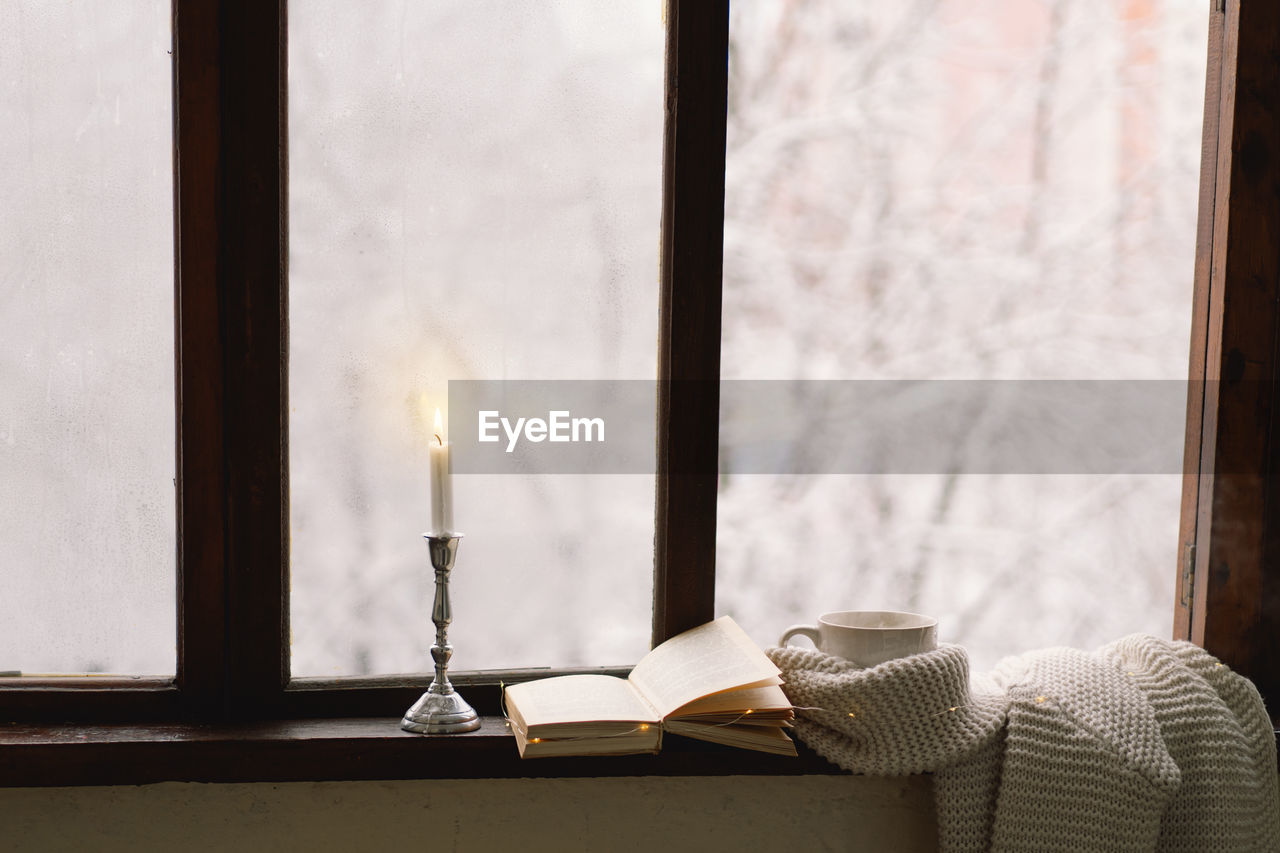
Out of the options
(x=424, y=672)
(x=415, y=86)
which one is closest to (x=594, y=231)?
(x=415, y=86)

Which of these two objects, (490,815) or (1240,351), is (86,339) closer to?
(490,815)

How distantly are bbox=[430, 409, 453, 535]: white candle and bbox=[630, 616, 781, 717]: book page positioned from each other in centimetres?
29

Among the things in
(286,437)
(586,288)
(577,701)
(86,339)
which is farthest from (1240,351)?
(86,339)

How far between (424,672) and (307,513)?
236 mm

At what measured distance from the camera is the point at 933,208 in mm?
1205

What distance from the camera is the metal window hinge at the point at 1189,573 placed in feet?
4.10

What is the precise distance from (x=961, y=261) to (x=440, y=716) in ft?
2.72

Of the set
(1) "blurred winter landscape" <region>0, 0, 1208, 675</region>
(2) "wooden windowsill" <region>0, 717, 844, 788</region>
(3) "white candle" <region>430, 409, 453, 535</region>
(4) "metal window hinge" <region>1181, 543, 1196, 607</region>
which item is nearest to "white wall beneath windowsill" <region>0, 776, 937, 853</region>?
(2) "wooden windowsill" <region>0, 717, 844, 788</region>

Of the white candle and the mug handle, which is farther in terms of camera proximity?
the mug handle

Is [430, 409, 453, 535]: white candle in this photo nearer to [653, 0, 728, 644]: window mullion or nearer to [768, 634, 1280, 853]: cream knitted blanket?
[653, 0, 728, 644]: window mullion

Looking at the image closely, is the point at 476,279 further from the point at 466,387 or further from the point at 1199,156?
the point at 1199,156

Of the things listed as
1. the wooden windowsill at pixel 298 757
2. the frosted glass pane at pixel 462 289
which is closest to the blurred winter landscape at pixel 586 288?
the frosted glass pane at pixel 462 289

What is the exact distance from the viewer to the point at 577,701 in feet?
3.44

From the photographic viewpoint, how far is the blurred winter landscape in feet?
3.61
